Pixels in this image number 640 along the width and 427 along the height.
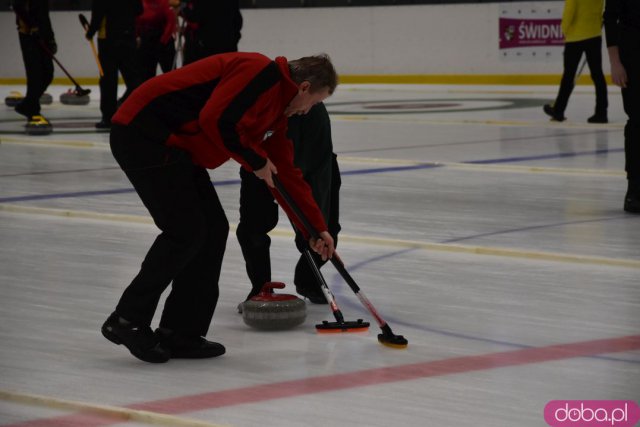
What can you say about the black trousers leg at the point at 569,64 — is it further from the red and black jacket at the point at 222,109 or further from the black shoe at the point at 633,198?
the red and black jacket at the point at 222,109

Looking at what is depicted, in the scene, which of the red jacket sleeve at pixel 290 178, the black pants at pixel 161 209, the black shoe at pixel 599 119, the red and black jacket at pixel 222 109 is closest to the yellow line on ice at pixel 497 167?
the black shoe at pixel 599 119

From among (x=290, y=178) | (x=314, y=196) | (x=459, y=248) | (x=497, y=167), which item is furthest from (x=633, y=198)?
(x=290, y=178)

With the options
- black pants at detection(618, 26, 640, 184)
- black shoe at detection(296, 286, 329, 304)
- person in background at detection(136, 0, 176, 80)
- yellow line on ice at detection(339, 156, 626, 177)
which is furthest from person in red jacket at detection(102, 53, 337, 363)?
person in background at detection(136, 0, 176, 80)

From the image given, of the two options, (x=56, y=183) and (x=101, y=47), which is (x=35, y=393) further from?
(x=101, y=47)

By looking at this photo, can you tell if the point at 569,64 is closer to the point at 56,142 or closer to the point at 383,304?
the point at 56,142

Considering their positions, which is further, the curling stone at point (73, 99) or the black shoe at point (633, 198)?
the curling stone at point (73, 99)

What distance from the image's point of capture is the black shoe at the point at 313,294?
4.25m

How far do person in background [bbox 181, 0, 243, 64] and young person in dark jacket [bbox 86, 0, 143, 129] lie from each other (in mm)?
3076

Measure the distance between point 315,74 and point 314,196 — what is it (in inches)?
31.5

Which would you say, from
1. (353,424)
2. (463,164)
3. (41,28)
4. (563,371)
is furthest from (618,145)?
(353,424)

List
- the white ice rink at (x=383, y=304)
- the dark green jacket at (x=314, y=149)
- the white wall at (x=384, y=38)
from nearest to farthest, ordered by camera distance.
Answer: the white ice rink at (x=383, y=304) → the dark green jacket at (x=314, y=149) → the white wall at (x=384, y=38)

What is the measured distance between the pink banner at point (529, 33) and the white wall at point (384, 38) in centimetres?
18

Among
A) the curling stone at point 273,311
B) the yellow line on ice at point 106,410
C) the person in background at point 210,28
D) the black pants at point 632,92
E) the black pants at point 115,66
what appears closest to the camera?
the yellow line on ice at point 106,410

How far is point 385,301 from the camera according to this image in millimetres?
4188
